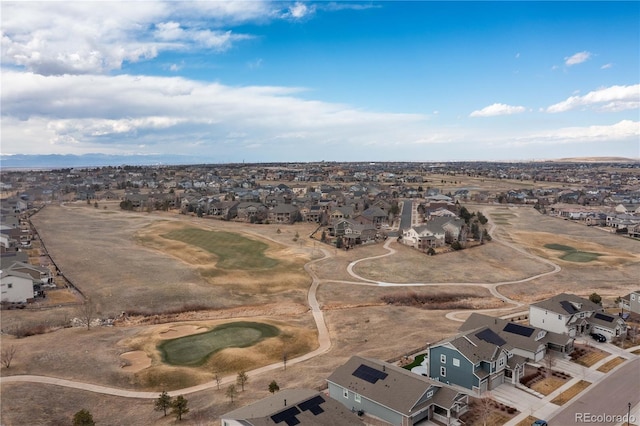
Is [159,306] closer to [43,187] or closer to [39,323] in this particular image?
[39,323]

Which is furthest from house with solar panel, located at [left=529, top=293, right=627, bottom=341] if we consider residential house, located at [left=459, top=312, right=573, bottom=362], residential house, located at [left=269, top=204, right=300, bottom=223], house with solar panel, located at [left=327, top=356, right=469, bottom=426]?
residential house, located at [left=269, top=204, right=300, bottom=223]

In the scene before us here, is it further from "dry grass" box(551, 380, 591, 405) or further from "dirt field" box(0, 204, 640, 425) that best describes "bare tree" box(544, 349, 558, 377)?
"dirt field" box(0, 204, 640, 425)

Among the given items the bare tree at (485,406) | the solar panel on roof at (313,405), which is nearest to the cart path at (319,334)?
the solar panel on roof at (313,405)

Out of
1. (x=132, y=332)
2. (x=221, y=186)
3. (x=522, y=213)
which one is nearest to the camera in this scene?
(x=132, y=332)

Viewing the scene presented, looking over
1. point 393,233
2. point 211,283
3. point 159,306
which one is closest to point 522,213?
point 393,233

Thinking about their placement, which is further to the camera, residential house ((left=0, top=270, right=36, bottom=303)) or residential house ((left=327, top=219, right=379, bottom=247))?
residential house ((left=327, top=219, right=379, bottom=247))

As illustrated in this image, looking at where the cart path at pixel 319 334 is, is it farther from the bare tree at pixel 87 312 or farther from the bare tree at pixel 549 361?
the bare tree at pixel 549 361
